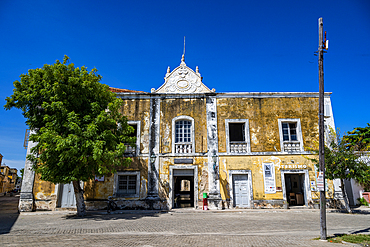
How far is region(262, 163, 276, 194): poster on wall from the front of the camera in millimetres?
15823

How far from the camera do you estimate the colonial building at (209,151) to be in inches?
623

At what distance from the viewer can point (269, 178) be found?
16000 mm

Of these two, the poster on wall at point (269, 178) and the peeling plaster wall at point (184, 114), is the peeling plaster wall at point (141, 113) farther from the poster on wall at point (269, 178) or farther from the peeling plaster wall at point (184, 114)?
the poster on wall at point (269, 178)

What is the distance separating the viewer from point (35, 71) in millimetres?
12906

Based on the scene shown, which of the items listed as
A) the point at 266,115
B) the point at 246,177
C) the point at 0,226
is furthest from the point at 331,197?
the point at 0,226

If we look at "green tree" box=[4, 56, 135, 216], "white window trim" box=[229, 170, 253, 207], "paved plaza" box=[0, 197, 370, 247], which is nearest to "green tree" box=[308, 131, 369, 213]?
"paved plaza" box=[0, 197, 370, 247]

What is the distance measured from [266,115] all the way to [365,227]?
8843 mm

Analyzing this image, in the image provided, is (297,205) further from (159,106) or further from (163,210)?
(159,106)

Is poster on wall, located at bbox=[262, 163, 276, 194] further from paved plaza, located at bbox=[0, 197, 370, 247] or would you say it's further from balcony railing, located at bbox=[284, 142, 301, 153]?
paved plaza, located at bbox=[0, 197, 370, 247]

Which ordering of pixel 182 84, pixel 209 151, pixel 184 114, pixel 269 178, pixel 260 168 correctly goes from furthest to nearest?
1. pixel 182 84
2. pixel 184 114
3. pixel 209 151
4. pixel 260 168
5. pixel 269 178

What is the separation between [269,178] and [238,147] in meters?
2.76

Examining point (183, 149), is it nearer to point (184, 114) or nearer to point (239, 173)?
point (184, 114)

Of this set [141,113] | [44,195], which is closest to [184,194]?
[141,113]

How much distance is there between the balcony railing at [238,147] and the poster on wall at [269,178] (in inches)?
61.7
